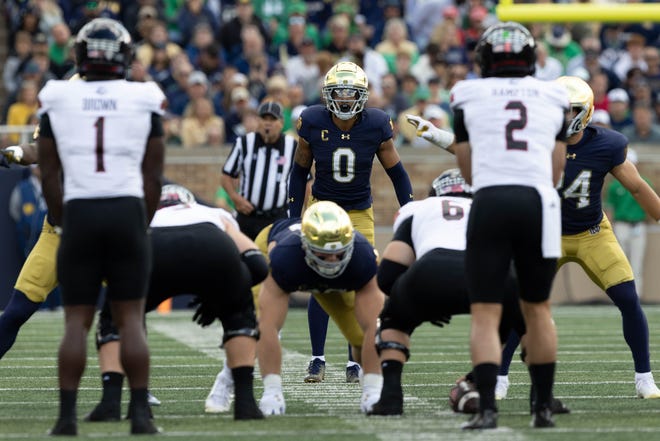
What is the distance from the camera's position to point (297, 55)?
16.9m

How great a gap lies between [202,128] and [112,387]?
9.60 m

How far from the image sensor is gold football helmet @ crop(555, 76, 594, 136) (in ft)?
24.5

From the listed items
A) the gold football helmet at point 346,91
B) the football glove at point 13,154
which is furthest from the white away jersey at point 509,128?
the gold football helmet at point 346,91

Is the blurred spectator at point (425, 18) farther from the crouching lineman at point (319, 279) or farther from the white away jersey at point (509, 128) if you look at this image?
the white away jersey at point (509, 128)

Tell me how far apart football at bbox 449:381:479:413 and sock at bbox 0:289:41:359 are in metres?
2.21

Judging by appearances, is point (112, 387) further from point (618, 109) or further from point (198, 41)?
point (618, 109)

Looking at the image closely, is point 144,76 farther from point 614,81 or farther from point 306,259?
point 306,259

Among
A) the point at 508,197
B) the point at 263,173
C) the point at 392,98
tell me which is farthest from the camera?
the point at 392,98

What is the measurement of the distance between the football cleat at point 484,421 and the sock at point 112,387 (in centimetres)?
155

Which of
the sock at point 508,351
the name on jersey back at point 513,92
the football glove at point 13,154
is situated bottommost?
the sock at point 508,351

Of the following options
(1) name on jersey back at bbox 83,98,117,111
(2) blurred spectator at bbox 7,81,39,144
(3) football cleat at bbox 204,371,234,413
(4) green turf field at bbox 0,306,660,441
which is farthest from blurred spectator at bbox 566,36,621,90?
(1) name on jersey back at bbox 83,98,117,111

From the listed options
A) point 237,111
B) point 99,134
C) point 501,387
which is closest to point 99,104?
point 99,134

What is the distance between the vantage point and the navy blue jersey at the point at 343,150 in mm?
8508

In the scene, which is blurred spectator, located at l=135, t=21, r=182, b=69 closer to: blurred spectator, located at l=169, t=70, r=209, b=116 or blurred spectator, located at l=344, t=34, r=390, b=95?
blurred spectator, located at l=169, t=70, r=209, b=116
